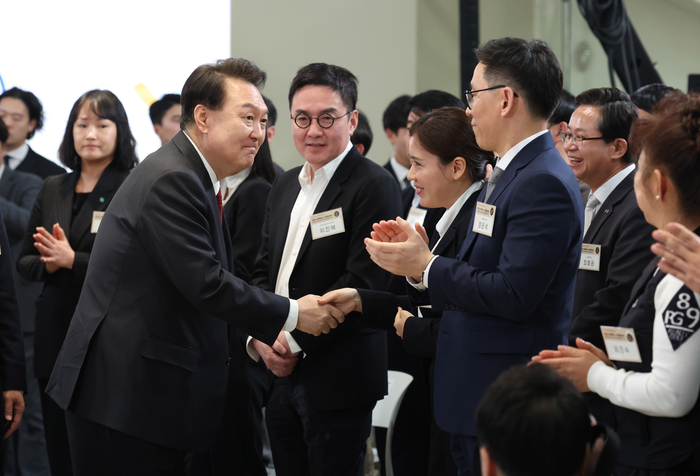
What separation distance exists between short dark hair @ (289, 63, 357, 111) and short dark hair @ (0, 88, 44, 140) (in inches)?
97.4

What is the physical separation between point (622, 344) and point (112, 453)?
1332 mm

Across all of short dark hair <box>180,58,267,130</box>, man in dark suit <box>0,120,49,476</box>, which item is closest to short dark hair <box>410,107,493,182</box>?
short dark hair <box>180,58,267,130</box>

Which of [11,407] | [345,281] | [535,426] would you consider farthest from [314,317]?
[535,426]

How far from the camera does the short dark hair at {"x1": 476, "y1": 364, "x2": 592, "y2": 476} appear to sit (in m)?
1.03

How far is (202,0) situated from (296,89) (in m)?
3.17

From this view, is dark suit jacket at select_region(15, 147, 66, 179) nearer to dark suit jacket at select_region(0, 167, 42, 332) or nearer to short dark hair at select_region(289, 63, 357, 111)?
dark suit jacket at select_region(0, 167, 42, 332)

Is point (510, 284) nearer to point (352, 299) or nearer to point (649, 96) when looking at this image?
point (352, 299)

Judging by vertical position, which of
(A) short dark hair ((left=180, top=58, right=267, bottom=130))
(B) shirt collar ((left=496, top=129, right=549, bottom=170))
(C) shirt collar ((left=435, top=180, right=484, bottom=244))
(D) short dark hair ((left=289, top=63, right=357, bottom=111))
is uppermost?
(D) short dark hair ((left=289, top=63, right=357, bottom=111))

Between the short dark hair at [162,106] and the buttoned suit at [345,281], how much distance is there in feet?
7.63

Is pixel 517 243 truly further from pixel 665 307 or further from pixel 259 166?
pixel 259 166

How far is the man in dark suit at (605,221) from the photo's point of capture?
2.13 metres

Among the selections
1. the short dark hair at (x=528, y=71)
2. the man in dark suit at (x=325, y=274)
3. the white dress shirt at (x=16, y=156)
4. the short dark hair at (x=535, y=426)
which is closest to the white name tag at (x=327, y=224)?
the man in dark suit at (x=325, y=274)

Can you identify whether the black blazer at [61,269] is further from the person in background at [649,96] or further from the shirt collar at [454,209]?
the person in background at [649,96]

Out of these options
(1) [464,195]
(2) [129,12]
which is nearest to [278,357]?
(1) [464,195]
